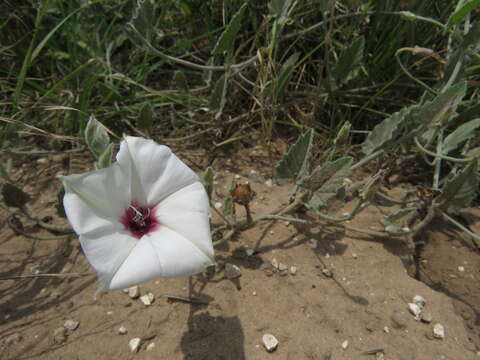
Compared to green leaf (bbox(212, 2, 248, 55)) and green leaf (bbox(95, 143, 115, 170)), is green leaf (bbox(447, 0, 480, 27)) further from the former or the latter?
green leaf (bbox(95, 143, 115, 170))

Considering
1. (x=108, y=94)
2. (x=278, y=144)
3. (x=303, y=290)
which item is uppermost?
(x=108, y=94)

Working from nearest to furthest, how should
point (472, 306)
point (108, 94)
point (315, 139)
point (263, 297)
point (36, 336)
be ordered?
point (36, 336) → point (263, 297) → point (472, 306) → point (108, 94) → point (315, 139)

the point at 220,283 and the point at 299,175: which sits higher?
the point at 299,175

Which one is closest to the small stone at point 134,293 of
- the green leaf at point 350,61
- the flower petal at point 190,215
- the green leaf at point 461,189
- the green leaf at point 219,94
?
the flower petal at point 190,215

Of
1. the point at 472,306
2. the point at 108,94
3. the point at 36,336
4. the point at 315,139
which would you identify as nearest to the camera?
the point at 36,336

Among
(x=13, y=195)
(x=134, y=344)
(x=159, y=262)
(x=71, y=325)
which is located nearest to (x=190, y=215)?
(x=159, y=262)

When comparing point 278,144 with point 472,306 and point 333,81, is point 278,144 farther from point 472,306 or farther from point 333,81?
point 472,306

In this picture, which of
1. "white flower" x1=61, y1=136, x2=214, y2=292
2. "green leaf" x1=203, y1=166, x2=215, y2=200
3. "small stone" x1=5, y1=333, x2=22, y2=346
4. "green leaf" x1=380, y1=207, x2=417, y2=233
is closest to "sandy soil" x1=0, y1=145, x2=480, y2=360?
"small stone" x1=5, y1=333, x2=22, y2=346

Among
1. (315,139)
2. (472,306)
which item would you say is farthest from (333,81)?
(472,306)
